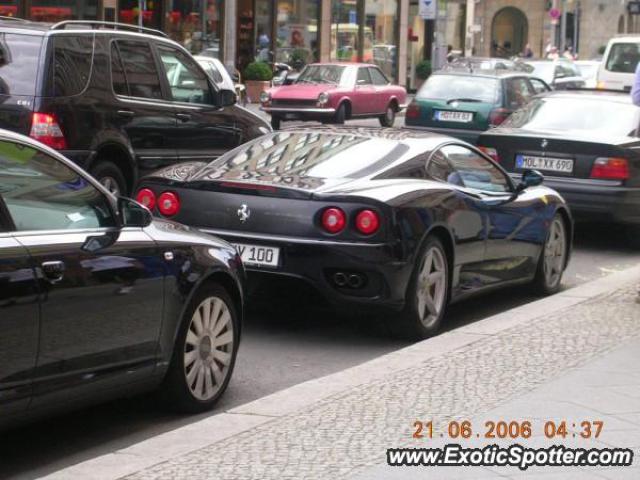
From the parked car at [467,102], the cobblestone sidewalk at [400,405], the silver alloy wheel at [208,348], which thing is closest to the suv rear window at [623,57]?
the parked car at [467,102]

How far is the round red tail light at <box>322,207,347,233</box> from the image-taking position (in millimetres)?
8359

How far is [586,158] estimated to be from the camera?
13.7 meters

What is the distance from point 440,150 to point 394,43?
41520 mm

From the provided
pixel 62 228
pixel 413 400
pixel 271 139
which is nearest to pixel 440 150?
pixel 271 139

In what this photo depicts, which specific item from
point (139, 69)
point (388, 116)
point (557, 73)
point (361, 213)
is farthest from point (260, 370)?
point (557, 73)

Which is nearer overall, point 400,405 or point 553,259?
point 400,405

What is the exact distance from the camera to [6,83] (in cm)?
1124

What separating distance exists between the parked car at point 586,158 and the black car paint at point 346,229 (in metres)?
4.62

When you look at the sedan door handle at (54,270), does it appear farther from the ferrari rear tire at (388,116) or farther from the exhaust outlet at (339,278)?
the ferrari rear tire at (388,116)

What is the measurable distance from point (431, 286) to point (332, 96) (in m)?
22.5

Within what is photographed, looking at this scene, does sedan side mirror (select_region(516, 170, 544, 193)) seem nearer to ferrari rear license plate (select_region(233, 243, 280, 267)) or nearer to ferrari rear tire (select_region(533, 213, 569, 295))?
ferrari rear tire (select_region(533, 213, 569, 295))

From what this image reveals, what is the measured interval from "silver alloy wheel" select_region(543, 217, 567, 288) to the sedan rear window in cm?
986

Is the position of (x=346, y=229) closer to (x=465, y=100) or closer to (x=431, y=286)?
(x=431, y=286)

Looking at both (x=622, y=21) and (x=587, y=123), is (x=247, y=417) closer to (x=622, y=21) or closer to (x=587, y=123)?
(x=587, y=123)
